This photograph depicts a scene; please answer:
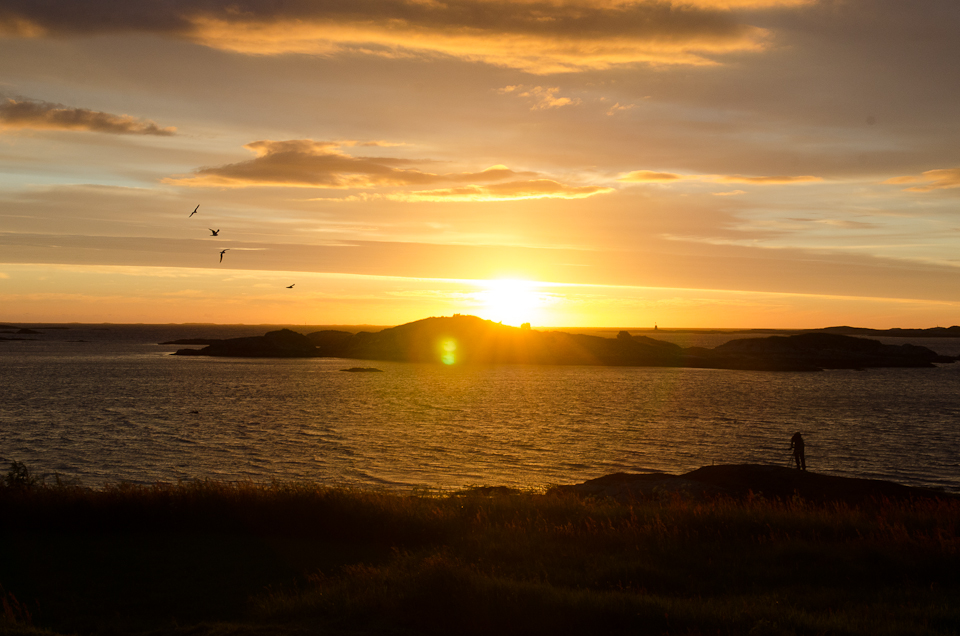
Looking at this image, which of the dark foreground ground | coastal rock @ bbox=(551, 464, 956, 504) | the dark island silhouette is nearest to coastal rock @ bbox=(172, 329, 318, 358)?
the dark island silhouette

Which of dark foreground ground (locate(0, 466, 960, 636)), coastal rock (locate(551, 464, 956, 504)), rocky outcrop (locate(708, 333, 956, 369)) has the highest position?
rocky outcrop (locate(708, 333, 956, 369))

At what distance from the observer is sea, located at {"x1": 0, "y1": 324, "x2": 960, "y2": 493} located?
1473 inches

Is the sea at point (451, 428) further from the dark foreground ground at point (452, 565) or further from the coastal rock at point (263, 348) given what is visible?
the coastal rock at point (263, 348)

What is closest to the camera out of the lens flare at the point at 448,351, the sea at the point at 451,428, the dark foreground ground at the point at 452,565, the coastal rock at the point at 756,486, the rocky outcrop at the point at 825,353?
the dark foreground ground at the point at 452,565

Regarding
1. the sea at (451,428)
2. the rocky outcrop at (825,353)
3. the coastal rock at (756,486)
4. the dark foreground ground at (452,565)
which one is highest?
the rocky outcrop at (825,353)

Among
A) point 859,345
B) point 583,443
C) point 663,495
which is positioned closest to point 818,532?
point 663,495

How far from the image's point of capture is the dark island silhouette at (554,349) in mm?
151000

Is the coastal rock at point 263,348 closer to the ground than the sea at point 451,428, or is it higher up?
higher up

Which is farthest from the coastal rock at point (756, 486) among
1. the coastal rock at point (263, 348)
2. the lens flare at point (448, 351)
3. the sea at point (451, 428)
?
the coastal rock at point (263, 348)

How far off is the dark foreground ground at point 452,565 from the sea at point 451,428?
36.1 feet

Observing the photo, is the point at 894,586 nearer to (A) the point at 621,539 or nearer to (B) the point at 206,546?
(A) the point at 621,539

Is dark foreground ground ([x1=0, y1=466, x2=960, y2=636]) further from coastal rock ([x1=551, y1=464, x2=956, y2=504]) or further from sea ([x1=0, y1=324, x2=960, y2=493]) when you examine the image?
sea ([x1=0, y1=324, x2=960, y2=493])

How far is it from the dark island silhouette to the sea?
45.1 m

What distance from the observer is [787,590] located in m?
11.1
